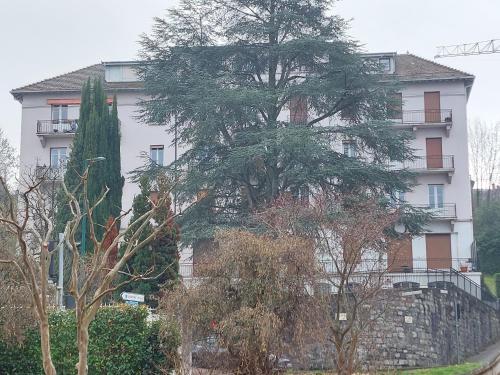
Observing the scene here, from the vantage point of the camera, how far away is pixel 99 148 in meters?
43.3

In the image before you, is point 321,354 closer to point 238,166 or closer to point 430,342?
point 430,342

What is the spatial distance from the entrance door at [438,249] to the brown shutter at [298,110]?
16.2m

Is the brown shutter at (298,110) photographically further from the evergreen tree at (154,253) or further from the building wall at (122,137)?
the building wall at (122,137)

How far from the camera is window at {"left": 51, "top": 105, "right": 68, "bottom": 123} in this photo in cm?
5288

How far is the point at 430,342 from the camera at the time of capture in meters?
30.5

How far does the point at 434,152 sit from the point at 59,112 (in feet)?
78.6

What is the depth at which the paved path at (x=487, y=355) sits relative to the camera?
3270cm

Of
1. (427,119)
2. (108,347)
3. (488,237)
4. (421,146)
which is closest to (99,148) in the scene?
(421,146)

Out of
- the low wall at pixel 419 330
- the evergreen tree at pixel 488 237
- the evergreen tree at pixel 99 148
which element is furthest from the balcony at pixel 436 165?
the evergreen tree at pixel 99 148

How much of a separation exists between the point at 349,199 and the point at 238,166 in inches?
193

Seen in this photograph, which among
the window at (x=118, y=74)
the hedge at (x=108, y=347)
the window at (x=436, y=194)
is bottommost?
the hedge at (x=108, y=347)

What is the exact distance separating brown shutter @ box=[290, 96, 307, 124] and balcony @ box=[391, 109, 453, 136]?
14.8m

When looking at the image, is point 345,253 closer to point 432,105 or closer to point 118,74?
point 432,105

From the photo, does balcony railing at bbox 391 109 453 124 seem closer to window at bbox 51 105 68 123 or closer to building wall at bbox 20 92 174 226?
building wall at bbox 20 92 174 226
